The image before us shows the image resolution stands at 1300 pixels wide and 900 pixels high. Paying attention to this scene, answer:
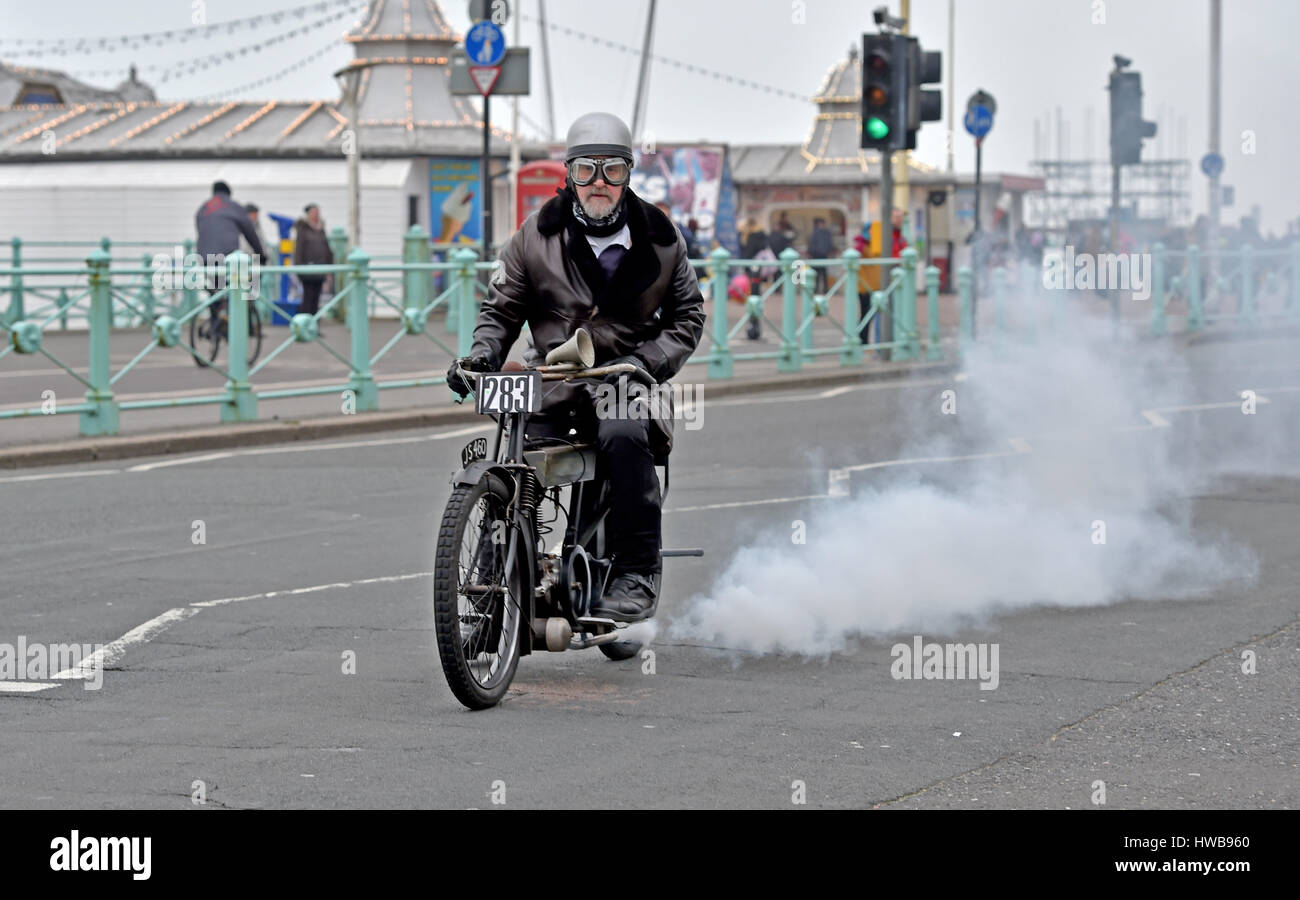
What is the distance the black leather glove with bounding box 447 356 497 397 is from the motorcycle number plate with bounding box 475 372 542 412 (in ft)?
0.44

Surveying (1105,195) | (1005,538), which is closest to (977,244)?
(1105,195)

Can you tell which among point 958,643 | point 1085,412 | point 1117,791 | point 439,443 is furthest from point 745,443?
point 1117,791

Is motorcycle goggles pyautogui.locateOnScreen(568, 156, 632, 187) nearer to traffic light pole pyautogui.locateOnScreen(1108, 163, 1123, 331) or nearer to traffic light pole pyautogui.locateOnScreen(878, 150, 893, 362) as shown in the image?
traffic light pole pyautogui.locateOnScreen(878, 150, 893, 362)

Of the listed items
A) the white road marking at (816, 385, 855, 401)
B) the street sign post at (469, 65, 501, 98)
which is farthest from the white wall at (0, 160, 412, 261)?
the white road marking at (816, 385, 855, 401)

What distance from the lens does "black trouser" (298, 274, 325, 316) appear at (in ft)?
70.5

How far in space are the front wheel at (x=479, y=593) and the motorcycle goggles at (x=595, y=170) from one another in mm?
1053

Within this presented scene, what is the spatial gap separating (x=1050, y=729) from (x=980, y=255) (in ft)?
120

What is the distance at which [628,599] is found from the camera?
266 inches

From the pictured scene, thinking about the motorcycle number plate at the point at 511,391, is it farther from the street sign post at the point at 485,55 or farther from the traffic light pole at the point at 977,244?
the traffic light pole at the point at 977,244

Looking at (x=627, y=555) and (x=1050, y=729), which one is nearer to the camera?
(x=1050, y=729)

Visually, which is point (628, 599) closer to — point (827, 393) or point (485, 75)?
point (827, 393)

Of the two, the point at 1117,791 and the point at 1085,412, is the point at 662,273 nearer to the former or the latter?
the point at 1117,791

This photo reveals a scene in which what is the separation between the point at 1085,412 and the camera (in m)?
12.0

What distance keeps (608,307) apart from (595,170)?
0.45m
